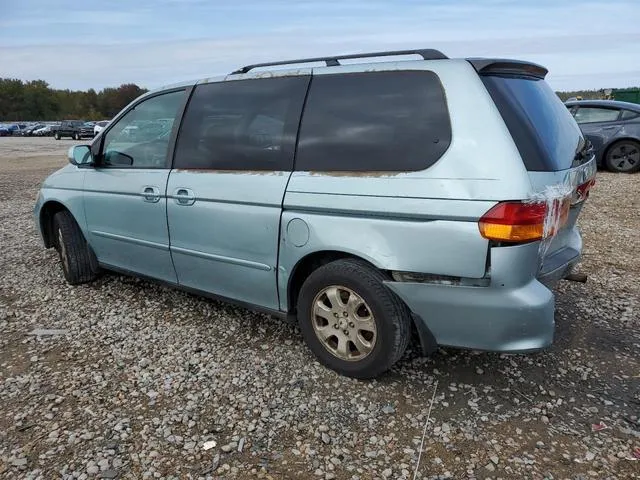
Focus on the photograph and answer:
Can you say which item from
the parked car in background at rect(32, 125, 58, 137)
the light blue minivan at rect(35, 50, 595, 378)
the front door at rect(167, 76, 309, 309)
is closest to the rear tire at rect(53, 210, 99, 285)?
the light blue minivan at rect(35, 50, 595, 378)

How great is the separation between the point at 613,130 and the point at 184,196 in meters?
10.4

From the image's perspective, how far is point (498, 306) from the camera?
251cm

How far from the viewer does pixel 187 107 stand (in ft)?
12.1

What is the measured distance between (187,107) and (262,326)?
1.69 meters

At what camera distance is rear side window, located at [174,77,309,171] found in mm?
3148

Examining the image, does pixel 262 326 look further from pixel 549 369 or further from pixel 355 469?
pixel 549 369

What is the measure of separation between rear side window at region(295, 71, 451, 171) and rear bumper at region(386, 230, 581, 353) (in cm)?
63

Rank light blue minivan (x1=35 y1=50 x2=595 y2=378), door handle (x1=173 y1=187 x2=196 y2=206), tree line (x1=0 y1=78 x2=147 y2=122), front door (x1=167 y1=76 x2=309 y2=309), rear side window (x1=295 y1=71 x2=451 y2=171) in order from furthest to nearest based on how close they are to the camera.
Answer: tree line (x1=0 y1=78 x2=147 y2=122), door handle (x1=173 y1=187 x2=196 y2=206), front door (x1=167 y1=76 x2=309 y2=309), rear side window (x1=295 y1=71 x2=451 y2=171), light blue minivan (x1=35 y1=50 x2=595 y2=378)

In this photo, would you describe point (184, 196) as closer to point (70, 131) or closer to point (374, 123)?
point (374, 123)

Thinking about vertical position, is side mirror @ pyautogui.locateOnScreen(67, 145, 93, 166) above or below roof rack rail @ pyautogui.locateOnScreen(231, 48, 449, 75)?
below

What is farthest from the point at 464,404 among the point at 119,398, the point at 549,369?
the point at 119,398

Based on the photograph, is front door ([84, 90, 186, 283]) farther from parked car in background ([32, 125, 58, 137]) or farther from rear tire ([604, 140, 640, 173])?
parked car in background ([32, 125, 58, 137])

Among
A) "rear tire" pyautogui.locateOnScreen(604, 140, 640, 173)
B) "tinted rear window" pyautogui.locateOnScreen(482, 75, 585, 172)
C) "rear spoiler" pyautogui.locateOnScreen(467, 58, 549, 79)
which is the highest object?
"rear spoiler" pyautogui.locateOnScreen(467, 58, 549, 79)

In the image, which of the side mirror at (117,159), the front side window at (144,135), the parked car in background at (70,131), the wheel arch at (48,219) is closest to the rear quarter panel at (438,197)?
the front side window at (144,135)
